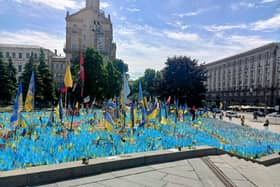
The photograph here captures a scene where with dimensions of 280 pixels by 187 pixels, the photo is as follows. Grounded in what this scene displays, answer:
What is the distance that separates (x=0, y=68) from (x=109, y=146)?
121ft

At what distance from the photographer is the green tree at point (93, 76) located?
1444 inches

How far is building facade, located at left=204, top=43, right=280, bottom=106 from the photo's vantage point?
6512 cm

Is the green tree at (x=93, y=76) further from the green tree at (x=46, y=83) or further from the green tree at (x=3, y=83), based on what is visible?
the green tree at (x=3, y=83)

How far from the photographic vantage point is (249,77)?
75750mm

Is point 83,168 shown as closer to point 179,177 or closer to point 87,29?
point 179,177

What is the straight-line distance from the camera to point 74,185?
3875 mm

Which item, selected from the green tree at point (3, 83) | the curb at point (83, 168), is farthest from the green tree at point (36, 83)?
the curb at point (83, 168)

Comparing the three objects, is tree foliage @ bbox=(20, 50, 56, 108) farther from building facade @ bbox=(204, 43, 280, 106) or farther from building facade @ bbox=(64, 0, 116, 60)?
building facade @ bbox=(204, 43, 280, 106)

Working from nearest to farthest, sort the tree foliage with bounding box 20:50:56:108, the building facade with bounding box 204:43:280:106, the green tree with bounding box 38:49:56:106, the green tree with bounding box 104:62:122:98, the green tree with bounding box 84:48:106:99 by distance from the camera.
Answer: the tree foliage with bounding box 20:50:56:108 → the green tree with bounding box 84:48:106:99 → the green tree with bounding box 38:49:56:106 → the green tree with bounding box 104:62:122:98 → the building facade with bounding box 204:43:280:106

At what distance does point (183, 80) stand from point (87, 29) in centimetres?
4106

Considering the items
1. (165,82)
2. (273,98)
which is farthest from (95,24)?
(273,98)

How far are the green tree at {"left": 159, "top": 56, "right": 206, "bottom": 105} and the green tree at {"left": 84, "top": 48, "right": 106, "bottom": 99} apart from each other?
11.0m

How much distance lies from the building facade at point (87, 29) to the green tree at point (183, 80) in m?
33.7

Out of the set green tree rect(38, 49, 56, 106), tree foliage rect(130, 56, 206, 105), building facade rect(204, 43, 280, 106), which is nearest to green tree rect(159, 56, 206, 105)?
tree foliage rect(130, 56, 206, 105)
